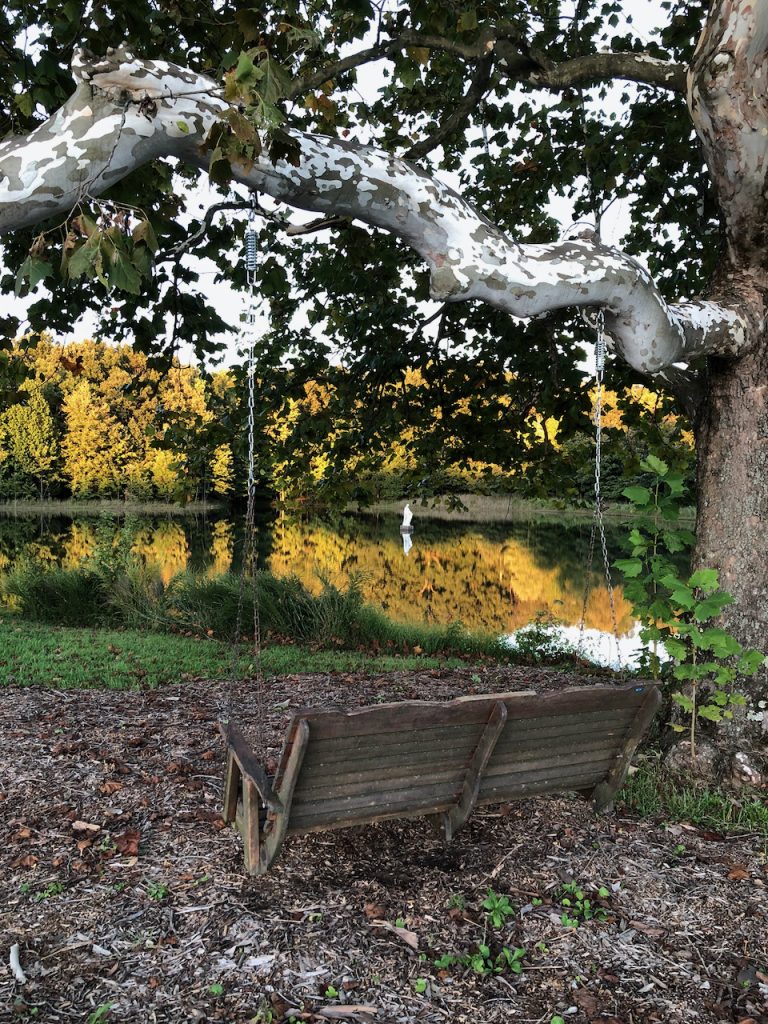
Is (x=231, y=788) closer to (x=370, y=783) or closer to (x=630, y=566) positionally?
(x=370, y=783)

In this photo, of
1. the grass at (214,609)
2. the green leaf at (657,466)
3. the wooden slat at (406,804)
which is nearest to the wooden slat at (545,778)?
the wooden slat at (406,804)

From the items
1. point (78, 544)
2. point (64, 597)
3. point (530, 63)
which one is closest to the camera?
point (530, 63)

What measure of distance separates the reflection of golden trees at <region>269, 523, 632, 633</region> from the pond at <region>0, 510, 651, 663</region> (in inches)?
1.3

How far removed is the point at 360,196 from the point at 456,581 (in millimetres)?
17274

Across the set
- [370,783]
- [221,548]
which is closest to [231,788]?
[370,783]

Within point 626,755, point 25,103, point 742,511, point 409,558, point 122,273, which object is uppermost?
point 25,103

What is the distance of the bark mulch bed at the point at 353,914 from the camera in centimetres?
269

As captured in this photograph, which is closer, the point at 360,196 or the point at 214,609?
the point at 360,196

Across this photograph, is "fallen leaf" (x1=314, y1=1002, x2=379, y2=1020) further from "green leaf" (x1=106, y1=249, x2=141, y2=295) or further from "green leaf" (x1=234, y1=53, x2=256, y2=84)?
"green leaf" (x1=234, y1=53, x2=256, y2=84)

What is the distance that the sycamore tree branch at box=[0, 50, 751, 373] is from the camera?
2781mm

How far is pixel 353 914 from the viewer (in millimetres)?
3133

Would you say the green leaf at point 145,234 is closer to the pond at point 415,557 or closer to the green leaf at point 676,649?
the green leaf at point 676,649

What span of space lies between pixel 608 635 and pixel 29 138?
13121 mm

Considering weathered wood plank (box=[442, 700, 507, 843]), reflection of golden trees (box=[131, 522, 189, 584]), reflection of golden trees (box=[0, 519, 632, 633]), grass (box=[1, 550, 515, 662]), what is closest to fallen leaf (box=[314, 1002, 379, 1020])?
weathered wood plank (box=[442, 700, 507, 843])
